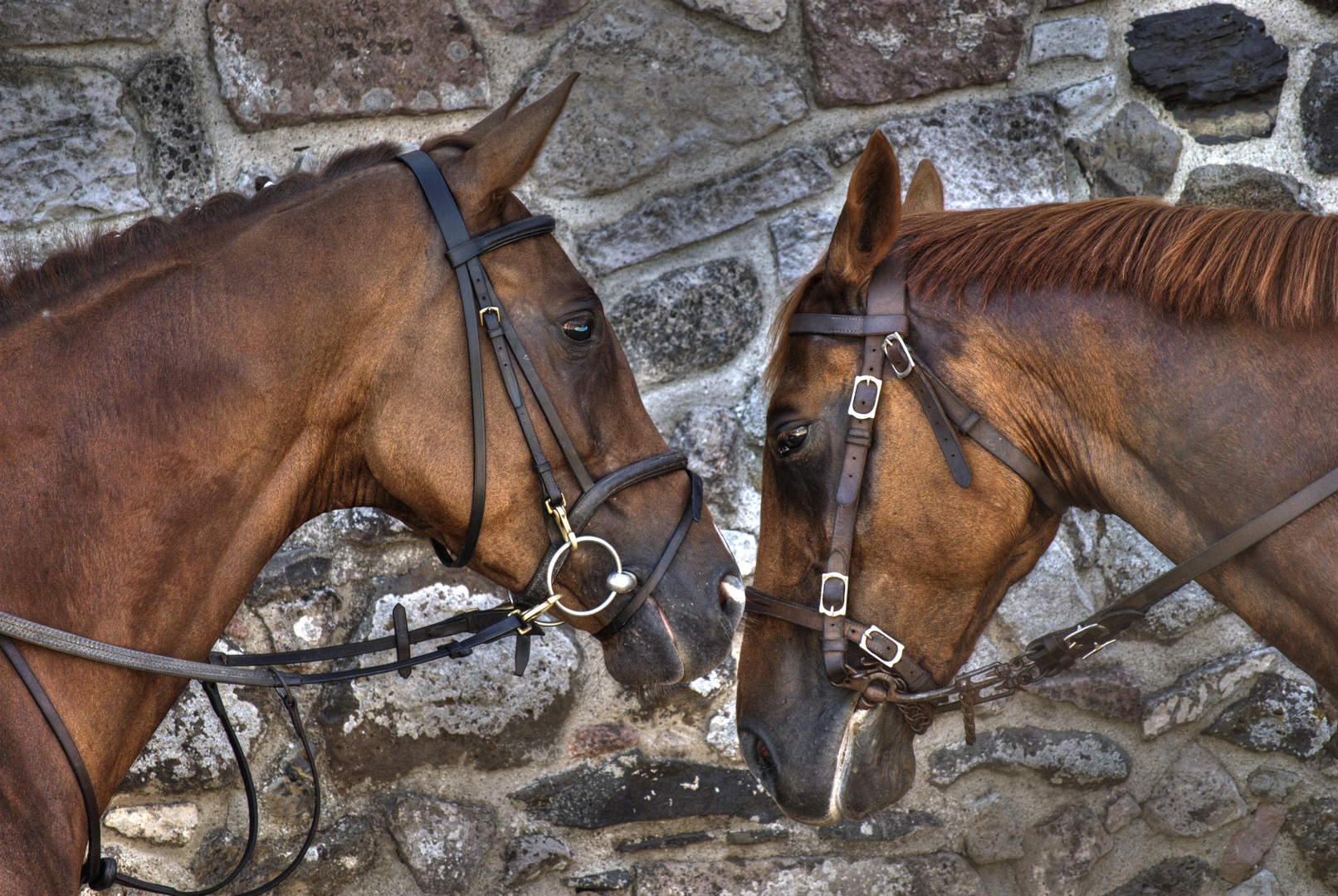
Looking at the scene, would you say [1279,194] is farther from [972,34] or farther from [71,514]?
[71,514]

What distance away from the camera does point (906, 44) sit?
93.1 inches

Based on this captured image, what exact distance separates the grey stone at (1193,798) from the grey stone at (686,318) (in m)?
1.53

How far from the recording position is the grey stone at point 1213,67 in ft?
7.66

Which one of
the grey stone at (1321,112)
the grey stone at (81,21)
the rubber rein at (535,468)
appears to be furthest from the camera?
the grey stone at (1321,112)

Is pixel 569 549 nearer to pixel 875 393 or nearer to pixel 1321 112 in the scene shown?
pixel 875 393

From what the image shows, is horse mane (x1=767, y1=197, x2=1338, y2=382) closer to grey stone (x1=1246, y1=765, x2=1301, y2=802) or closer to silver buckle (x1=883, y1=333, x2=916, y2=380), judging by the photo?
silver buckle (x1=883, y1=333, x2=916, y2=380)

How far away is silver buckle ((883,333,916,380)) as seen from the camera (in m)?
1.56

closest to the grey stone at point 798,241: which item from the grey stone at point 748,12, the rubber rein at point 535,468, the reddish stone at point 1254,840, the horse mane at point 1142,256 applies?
the grey stone at point 748,12

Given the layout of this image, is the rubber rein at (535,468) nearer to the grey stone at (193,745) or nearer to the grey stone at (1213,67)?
the grey stone at (193,745)

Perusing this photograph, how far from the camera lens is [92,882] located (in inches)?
54.1

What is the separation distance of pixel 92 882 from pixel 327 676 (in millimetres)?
437

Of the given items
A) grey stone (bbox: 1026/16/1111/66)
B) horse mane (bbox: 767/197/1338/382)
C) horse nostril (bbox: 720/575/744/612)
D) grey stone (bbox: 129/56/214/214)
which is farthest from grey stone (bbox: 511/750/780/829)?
grey stone (bbox: 1026/16/1111/66)

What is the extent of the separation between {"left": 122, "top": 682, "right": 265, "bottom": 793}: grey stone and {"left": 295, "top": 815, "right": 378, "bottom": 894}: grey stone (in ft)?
0.88


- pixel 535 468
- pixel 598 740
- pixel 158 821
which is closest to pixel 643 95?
pixel 535 468
